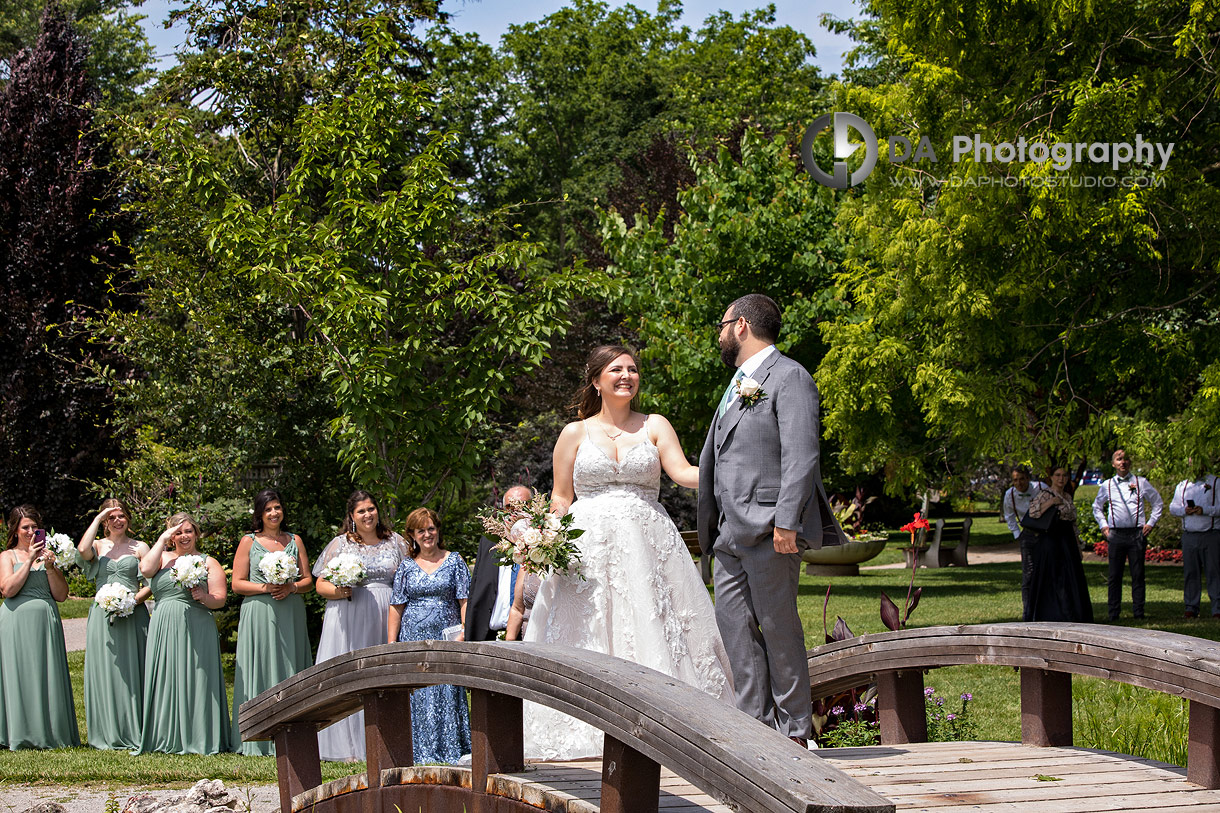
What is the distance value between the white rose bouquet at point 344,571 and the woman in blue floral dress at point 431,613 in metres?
0.40

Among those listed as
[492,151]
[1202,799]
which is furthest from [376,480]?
[492,151]

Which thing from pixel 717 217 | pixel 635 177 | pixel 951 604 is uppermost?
pixel 635 177

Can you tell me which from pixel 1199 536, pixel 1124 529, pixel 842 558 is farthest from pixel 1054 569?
pixel 842 558

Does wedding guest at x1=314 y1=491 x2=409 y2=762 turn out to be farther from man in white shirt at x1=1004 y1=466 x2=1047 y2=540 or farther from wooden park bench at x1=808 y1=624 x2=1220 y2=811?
man in white shirt at x1=1004 y1=466 x2=1047 y2=540

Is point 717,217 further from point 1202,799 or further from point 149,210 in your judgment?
point 1202,799

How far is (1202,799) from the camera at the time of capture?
4.11 m

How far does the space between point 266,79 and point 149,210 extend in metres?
2.09

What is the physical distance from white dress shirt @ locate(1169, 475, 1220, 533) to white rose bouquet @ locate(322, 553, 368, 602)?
11.8 metres

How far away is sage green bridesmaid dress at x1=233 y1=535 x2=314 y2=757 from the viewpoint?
980 cm

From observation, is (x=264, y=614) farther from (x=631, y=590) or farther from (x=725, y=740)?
(x=725, y=740)

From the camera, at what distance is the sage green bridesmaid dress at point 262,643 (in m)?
9.80

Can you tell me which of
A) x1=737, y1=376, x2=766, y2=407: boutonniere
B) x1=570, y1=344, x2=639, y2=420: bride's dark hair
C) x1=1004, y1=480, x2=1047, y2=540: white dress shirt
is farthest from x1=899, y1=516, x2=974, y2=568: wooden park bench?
x1=737, y1=376, x2=766, y2=407: boutonniere

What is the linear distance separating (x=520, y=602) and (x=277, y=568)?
→ 322cm

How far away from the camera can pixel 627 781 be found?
3465mm
